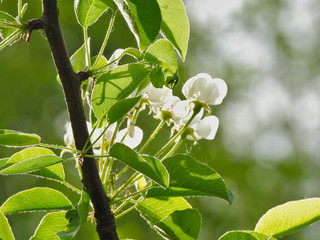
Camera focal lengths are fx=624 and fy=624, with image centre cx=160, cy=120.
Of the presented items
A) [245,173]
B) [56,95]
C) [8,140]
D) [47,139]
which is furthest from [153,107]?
[245,173]

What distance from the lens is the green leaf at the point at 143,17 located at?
2.11 ft

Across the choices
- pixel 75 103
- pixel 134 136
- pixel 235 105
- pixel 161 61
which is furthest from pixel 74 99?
pixel 235 105

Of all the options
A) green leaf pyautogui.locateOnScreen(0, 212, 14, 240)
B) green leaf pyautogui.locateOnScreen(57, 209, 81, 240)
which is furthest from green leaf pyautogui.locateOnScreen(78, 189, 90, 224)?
green leaf pyautogui.locateOnScreen(0, 212, 14, 240)

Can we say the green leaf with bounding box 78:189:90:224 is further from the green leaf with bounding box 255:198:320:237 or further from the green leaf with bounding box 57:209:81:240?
the green leaf with bounding box 255:198:320:237

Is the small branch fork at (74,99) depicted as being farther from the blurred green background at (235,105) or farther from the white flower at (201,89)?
the blurred green background at (235,105)

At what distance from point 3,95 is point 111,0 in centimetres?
521

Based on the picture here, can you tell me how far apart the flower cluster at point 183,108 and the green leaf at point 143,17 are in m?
0.09

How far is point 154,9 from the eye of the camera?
0.64 meters

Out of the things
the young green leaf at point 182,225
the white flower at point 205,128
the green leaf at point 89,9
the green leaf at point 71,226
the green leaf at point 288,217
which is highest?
the green leaf at point 89,9

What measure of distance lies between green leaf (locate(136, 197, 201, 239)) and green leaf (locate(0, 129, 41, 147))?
17cm

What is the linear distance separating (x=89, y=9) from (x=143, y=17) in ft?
0.32

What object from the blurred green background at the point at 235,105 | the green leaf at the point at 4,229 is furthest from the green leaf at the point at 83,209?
the blurred green background at the point at 235,105

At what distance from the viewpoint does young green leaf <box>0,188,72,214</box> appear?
2.36 ft

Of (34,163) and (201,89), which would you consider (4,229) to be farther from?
(201,89)
